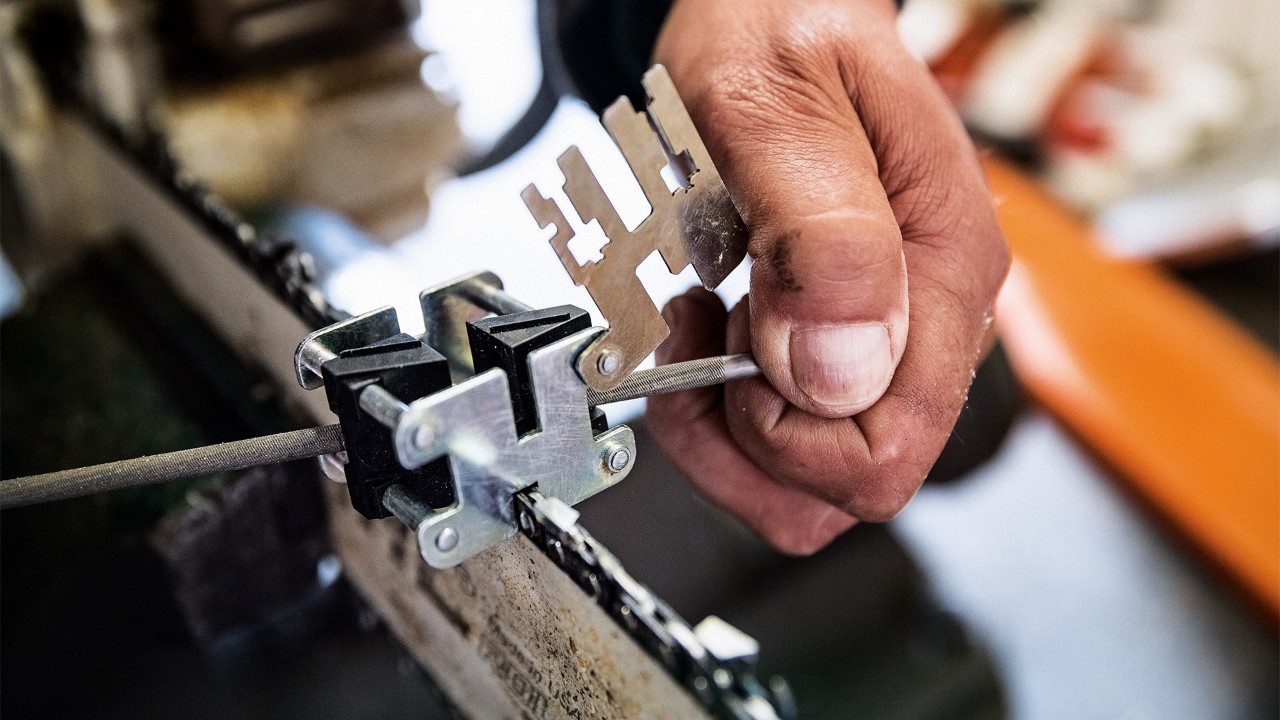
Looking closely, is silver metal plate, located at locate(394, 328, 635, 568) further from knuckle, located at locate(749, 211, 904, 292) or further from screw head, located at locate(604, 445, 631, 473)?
knuckle, located at locate(749, 211, 904, 292)

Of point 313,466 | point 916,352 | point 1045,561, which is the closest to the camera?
point 916,352

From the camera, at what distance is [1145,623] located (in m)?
1.44

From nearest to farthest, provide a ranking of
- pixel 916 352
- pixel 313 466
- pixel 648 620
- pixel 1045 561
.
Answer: pixel 648 620 → pixel 916 352 → pixel 313 466 → pixel 1045 561

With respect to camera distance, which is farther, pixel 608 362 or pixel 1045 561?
pixel 1045 561

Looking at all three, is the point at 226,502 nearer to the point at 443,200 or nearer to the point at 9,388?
the point at 9,388

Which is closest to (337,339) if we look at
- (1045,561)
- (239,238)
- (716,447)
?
(716,447)

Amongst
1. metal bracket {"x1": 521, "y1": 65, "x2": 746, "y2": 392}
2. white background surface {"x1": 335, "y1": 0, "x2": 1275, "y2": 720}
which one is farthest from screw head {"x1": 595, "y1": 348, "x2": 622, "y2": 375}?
white background surface {"x1": 335, "y1": 0, "x2": 1275, "y2": 720}

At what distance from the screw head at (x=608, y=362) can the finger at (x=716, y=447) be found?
18 centimetres

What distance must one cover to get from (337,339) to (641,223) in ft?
0.75

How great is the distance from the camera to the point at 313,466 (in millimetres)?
1050

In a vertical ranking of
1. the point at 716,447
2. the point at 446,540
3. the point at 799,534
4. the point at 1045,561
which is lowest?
the point at 1045,561

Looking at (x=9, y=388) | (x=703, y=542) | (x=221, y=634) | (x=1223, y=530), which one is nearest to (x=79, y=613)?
(x=221, y=634)

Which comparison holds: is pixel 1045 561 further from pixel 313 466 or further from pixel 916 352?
pixel 313 466

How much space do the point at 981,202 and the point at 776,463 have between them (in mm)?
262
